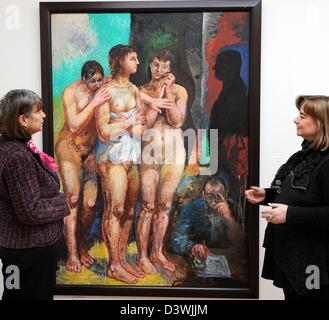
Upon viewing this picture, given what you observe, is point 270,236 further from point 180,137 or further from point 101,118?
point 101,118

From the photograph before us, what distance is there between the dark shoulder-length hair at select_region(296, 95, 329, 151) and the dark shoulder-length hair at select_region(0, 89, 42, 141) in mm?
1082

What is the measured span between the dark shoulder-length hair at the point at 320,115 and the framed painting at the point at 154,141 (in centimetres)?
54

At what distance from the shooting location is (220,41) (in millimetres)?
2031

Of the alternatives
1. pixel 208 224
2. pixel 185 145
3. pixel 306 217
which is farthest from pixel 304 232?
pixel 185 145

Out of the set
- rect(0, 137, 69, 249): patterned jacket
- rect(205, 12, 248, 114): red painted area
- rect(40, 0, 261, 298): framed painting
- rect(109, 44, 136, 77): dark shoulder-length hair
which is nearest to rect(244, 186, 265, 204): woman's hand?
rect(40, 0, 261, 298): framed painting

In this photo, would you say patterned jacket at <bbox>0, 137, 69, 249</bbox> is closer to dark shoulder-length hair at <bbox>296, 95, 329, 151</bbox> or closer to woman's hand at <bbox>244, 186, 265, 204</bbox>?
woman's hand at <bbox>244, 186, 265, 204</bbox>

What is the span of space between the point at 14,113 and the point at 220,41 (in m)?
1.13

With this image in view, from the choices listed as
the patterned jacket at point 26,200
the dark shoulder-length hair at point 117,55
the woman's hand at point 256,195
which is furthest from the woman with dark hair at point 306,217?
the dark shoulder-length hair at point 117,55

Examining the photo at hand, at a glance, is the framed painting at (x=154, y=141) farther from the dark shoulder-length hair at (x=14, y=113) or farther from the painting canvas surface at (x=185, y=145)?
the dark shoulder-length hair at (x=14, y=113)

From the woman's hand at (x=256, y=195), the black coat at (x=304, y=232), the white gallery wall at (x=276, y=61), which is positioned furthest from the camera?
the white gallery wall at (x=276, y=61)

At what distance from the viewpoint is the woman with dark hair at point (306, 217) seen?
1409 millimetres

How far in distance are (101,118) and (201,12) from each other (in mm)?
772

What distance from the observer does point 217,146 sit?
6.81 ft

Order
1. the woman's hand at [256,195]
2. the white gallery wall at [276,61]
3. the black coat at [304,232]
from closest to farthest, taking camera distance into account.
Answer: the black coat at [304,232] < the woman's hand at [256,195] < the white gallery wall at [276,61]
